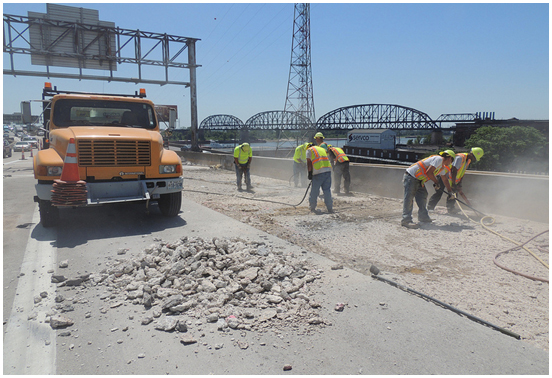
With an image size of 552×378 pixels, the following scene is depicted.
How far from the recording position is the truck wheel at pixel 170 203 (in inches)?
305

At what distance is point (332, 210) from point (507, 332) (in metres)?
5.39

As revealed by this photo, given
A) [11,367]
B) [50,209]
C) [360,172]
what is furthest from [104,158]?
[360,172]

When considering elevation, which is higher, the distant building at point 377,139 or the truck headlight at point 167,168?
the distant building at point 377,139

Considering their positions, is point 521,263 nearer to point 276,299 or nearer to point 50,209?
point 276,299

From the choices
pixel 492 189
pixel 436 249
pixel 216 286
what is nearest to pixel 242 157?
pixel 492 189

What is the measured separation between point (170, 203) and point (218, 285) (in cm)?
400

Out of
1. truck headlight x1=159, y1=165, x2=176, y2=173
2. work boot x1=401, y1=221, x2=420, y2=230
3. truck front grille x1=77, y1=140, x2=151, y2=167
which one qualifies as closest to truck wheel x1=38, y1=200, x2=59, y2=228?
truck front grille x1=77, y1=140, x2=151, y2=167

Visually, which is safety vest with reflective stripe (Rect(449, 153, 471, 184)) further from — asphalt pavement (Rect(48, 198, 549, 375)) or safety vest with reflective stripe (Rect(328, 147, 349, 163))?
asphalt pavement (Rect(48, 198, 549, 375))

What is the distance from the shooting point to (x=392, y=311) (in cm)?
371

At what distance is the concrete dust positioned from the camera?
386 cm

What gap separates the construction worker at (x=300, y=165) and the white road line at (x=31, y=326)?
8.36 metres

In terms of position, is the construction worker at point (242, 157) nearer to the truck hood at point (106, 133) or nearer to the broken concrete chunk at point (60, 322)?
the truck hood at point (106, 133)

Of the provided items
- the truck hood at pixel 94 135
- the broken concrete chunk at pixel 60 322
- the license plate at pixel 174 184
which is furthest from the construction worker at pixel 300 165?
the broken concrete chunk at pixel 60 322

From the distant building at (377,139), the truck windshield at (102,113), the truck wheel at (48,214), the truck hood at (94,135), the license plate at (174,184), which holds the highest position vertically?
the distant building at (377,139)
